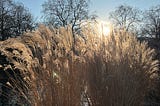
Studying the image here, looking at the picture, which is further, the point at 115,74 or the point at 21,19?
the point at 21,19

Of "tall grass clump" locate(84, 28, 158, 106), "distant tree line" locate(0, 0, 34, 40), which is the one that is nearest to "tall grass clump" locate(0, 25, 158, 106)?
"tall grass clump" locate(84, 28, 158, 106)

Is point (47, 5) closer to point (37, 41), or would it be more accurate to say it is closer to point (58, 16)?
point (58, 16)

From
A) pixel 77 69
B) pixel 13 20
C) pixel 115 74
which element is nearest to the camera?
pixel 77 69

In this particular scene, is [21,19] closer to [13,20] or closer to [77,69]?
[13,20]

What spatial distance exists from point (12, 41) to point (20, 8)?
2199 cm

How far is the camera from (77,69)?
365 centimetres

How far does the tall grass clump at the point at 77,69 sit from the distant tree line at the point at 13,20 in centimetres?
1917

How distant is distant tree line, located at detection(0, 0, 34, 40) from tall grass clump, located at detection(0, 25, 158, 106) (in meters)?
19.2

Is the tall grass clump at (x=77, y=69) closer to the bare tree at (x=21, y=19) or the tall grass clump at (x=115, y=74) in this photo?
the tall grass clump at (x=115, y=74)

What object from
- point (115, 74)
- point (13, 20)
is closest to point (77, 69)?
point (115, 74)

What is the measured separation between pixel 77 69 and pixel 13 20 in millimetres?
21221

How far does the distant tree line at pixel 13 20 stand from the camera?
23.0 meters

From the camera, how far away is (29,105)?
12.1 feet

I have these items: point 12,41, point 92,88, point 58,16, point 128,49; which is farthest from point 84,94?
point 58,16
